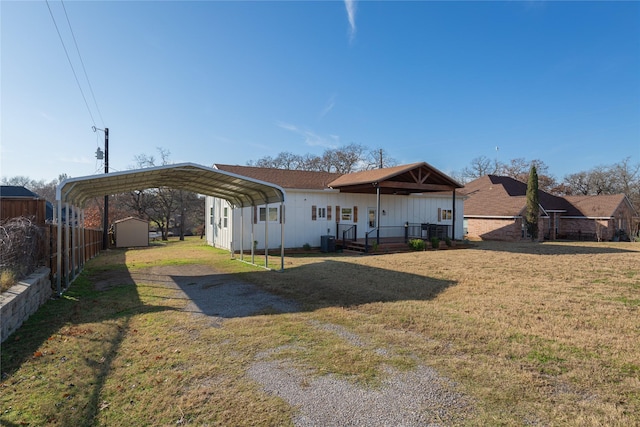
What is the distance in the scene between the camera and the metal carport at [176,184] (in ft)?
29.0

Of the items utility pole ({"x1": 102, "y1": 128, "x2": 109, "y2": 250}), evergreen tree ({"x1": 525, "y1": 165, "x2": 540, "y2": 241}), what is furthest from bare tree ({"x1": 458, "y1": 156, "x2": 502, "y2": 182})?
utility pole ({"x1": 102, "y1": 128, "x2": 109, "y2": 250})

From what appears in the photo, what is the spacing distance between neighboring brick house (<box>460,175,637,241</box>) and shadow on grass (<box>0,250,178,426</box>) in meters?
25.7

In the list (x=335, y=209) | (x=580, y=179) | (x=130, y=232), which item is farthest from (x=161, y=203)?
(x=580, y=179)

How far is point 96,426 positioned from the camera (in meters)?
2.88

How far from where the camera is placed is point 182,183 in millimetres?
12273

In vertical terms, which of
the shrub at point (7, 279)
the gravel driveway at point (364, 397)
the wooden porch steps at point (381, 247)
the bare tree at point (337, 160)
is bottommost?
the gravel driveway at point (364, 397)

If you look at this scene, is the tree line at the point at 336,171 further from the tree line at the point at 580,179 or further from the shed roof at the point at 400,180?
the shed roof at the point at 400,180

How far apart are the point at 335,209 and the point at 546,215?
2022 centimetres

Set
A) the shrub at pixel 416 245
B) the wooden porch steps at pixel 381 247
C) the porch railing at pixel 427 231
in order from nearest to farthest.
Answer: the wooden porch steps at pixel 381 247 < the shrub at pixel 416 245 < the porch railing at pixel 427 231

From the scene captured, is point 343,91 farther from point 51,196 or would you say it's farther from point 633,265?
point 51,196

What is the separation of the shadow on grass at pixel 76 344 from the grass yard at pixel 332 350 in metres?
0.02

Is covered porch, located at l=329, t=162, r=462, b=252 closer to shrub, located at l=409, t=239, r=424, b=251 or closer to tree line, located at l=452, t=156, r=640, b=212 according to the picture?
shrub, located at l=409, t=239, r=424, b=251

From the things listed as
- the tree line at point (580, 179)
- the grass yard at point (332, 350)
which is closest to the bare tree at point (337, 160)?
the tree line at point (580, 179)

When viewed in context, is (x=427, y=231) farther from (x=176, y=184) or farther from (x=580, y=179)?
(x=580, y=179)
